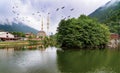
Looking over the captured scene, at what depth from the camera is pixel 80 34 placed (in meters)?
70.4

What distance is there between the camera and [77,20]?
7544 centimetres

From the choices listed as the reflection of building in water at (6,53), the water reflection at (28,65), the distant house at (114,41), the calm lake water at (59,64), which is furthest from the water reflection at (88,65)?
the distant house at (114,41)

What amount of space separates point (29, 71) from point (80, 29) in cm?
4319

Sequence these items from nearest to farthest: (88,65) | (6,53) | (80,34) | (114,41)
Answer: (88,65) < (6,53) < (80,34) < (114,41)

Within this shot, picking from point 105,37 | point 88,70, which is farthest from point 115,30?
point 88,70

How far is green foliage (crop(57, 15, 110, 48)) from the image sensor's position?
2744 inches

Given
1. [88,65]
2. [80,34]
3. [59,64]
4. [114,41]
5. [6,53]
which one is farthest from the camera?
[114,41]

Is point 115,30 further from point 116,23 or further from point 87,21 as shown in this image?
point 87,21

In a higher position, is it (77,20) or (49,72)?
(77,20)

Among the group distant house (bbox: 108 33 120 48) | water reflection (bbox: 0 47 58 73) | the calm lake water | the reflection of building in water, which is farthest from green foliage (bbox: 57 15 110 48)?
water reflection (bbox: 0 47 58 73)

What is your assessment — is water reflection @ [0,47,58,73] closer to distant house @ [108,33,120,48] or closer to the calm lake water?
the calm lake water

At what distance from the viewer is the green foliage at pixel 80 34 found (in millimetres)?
69688

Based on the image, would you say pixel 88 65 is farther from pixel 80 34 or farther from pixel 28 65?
pixel 80 34

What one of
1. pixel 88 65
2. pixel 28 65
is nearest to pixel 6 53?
pixel 28 65
